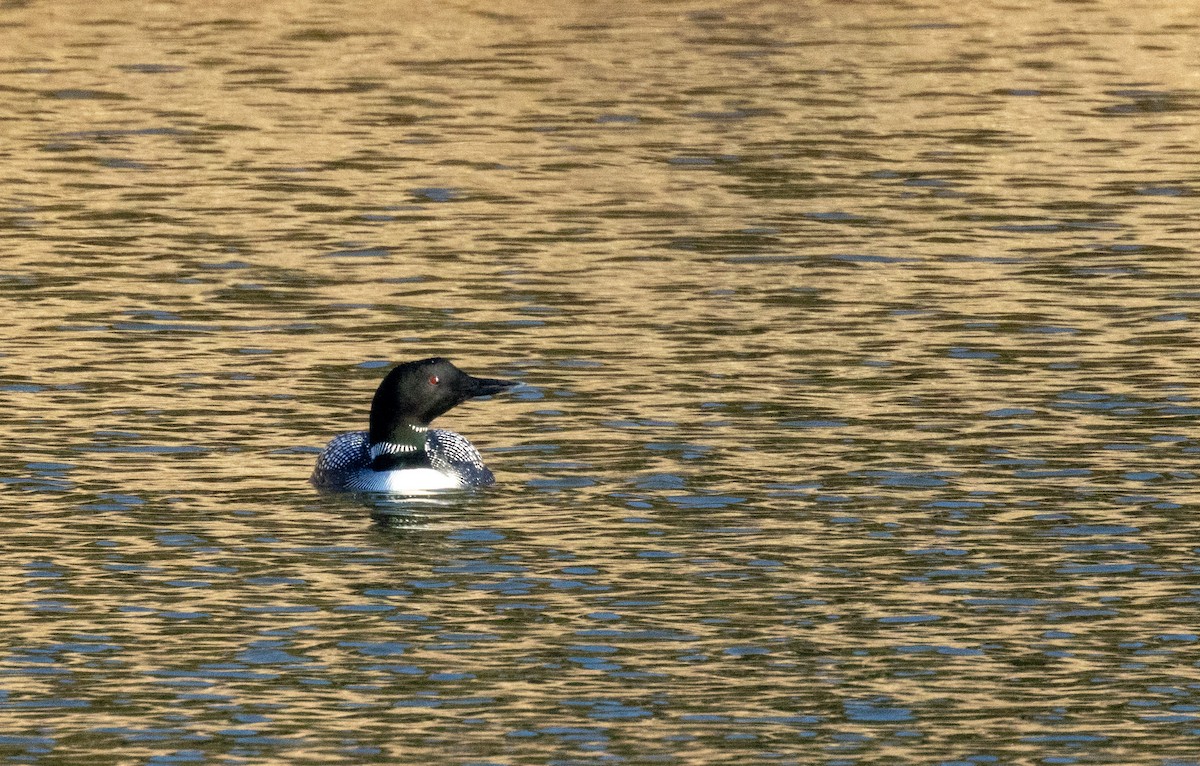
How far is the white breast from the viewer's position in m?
18.9

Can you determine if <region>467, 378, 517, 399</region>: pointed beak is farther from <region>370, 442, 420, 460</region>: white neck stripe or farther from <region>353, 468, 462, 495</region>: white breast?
<region>353, 468, 462, 495</region>: white breast

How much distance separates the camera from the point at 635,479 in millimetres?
18859

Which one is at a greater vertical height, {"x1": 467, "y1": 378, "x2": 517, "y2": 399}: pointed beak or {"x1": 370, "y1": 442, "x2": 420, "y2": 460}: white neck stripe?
{"x1": 467, "y1": 378, "x2": 517, "y2": 399}: pointed beak

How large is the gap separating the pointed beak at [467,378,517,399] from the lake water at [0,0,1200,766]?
1.73 ft

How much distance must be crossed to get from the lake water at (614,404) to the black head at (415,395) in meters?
0.60

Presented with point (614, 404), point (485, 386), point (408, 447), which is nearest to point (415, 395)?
point (408, 447)

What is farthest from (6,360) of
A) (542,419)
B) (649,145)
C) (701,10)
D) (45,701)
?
(701,10)

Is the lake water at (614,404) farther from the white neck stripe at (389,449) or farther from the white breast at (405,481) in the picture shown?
the white neck stripe at (389,449)

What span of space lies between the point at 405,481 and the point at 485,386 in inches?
37.4

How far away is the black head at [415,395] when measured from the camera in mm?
19125

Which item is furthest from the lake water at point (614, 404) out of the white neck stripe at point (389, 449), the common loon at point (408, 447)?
the white neck stripe at point (389, 449)

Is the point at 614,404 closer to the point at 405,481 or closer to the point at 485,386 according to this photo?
the point at 485,386

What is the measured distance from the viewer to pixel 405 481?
62.4ft

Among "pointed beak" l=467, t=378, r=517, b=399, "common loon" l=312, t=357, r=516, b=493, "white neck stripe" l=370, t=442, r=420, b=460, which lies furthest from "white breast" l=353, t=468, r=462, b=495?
"pointed beak" l=467, t=378, r=517, b=399
